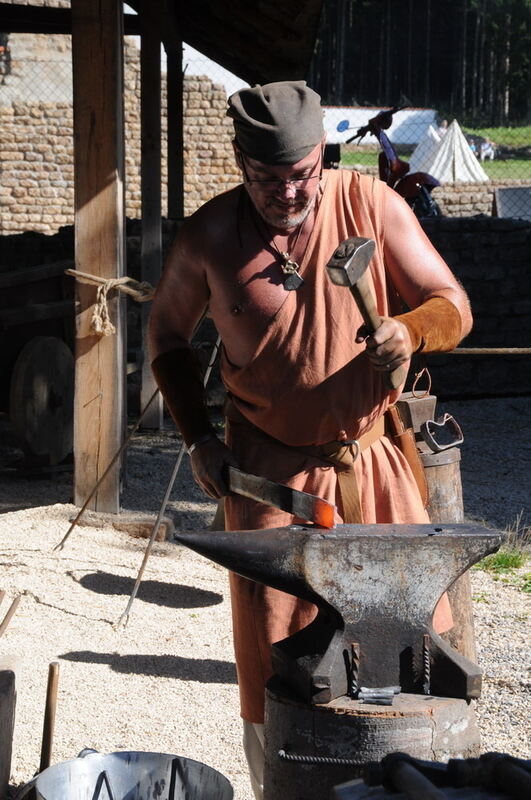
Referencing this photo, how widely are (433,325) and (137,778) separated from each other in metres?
1.18

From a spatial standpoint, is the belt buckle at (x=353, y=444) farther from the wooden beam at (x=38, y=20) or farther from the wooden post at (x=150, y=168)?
the wooden beam at (x=38, y=20)

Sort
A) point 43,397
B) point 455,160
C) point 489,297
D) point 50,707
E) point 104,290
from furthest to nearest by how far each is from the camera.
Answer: point 455,160, point 489,297, point 43,397, point 104,290, point 50,707

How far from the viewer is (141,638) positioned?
4.57m

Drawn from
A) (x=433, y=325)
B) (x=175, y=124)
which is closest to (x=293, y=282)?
(x=433, y=325)

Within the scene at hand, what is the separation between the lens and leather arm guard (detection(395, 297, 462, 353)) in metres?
2.13

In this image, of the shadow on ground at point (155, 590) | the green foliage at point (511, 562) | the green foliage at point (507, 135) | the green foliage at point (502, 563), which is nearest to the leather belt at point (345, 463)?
the shadow on ground at point (155, 590)

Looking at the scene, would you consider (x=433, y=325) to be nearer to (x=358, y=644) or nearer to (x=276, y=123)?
(x=276, y=123)

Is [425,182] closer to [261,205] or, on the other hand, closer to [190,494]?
[190,494]

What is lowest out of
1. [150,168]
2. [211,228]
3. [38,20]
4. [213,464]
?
[213,464]

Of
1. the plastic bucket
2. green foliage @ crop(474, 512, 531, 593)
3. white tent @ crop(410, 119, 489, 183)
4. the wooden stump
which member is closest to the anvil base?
the plastic bucket

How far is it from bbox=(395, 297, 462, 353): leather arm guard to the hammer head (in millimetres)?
324

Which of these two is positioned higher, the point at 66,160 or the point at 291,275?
the point at 66,160

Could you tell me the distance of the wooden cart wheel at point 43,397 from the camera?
6.91m

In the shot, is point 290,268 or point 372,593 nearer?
point 372,593
